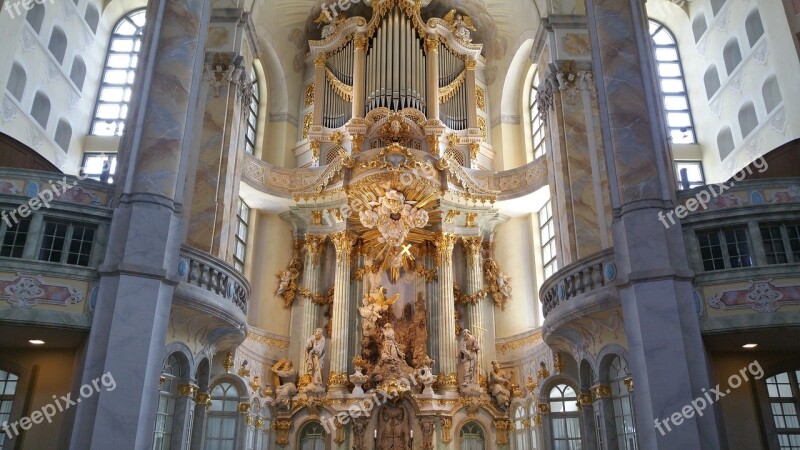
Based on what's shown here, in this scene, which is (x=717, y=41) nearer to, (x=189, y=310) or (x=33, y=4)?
(x=189, y=310)

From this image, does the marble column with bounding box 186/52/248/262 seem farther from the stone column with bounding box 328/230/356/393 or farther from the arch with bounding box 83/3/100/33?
the arch with bounding box 83/3/100/33

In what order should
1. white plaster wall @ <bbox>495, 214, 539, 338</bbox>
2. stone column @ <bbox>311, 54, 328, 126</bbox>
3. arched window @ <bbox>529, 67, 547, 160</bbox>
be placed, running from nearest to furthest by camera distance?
1. white plaster wall @ <bbox>495, 214, 539, 338</bbox>
2. arched window @ <bbox>529, 67, 547, 160</bbox>
3. stone column @ <bbox>311, 54, 328, 126</bbox>

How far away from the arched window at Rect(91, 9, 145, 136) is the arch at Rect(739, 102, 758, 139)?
72.0 ft

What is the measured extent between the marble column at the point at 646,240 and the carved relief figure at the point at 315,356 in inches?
542

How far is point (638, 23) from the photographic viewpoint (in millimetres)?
16219

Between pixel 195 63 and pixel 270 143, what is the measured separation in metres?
12.6

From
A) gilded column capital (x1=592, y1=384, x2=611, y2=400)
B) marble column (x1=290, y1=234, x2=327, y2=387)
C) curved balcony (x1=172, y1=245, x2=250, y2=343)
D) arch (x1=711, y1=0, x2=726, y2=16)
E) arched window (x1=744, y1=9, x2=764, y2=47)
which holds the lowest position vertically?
gilded column capital (x1=592, y1=384, x2=611, y2=400)

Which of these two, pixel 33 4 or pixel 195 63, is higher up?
pixel 33 4

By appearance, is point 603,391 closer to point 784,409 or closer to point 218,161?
point 784,409

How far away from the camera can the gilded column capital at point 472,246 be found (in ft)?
89.0

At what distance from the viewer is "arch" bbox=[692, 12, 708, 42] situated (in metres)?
25.0

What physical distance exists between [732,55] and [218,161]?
17.8 m

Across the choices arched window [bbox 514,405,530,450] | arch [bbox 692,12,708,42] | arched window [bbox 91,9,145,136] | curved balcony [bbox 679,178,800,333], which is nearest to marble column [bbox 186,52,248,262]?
arched window [bbox 91,9,145,136]

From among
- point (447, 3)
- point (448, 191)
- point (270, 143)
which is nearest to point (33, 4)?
point (270, 143)
